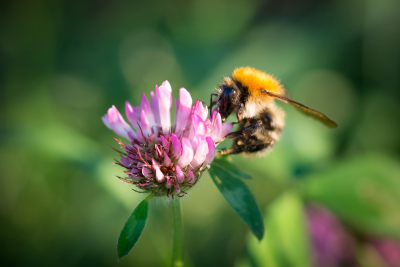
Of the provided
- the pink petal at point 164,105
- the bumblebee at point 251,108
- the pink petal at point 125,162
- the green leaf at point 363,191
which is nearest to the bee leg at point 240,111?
the bumblebee at point 251,108

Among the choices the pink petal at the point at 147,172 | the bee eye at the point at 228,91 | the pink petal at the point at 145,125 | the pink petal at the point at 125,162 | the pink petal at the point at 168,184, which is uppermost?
the bee eye at the point at 228,91

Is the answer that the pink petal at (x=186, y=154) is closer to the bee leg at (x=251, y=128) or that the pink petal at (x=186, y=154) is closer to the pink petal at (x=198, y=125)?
the pink petal at (x=198, y=125)

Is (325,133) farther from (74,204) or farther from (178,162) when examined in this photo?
(74,204)

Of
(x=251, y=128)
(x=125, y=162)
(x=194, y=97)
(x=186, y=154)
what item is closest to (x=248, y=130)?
(x=251, y=128)

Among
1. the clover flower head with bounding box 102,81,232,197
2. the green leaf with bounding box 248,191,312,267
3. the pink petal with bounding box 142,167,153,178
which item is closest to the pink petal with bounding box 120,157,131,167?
the clover flower head with bounding box 102,81,232,197

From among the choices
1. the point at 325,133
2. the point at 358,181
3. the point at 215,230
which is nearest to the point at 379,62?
the point at 325,133

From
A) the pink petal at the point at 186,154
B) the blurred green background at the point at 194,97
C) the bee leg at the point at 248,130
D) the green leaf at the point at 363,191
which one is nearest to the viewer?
the pink petal at the point at 186,154
